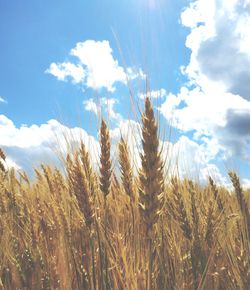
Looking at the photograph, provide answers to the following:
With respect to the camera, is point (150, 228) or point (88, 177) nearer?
point (150, 228)

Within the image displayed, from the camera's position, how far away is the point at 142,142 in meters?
1.70

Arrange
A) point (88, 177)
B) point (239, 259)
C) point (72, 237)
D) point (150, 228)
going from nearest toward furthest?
point (150, 228)
point (239, 259)
point (88, 177)
point (72, 237)

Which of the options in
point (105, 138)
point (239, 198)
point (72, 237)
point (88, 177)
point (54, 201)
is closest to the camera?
point (88, 177)

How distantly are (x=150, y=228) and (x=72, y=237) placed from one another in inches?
42.8

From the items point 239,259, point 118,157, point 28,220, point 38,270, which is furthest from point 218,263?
point 28,220

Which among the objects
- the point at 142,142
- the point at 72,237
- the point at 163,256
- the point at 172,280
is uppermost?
the point at 142,142

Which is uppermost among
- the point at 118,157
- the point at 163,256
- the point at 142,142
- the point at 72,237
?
the point at 118,157

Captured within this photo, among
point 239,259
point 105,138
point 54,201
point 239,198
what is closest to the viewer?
point 239,259

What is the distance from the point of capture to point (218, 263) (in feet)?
8.14

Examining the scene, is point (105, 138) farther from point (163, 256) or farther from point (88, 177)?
point (163, 256)

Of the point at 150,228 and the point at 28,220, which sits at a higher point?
the point at 28,220

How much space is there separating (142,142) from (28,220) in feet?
4.39

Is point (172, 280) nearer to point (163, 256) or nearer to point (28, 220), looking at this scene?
point (163, 256)

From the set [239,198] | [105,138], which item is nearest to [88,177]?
[105,138]
